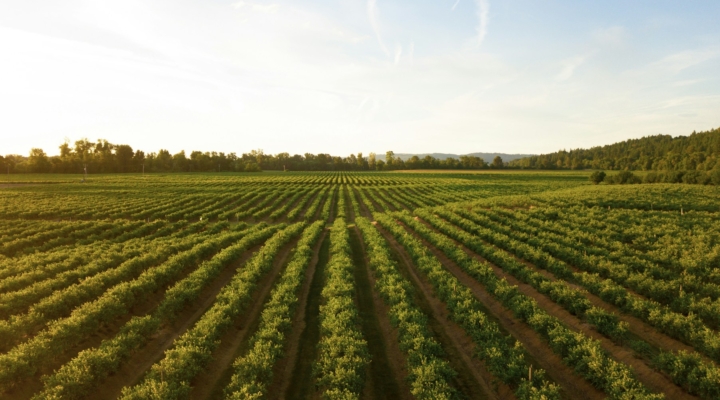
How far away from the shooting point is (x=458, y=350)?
15453 millimetres

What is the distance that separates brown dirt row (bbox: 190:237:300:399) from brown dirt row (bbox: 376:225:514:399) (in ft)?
28.6

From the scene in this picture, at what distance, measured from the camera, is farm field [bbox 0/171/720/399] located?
12.4 metres

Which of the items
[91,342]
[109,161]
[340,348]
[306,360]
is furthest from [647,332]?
[109,161]

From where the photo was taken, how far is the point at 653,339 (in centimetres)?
1600

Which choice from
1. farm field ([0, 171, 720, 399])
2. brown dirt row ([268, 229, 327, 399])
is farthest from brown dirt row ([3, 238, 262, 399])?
brown dirt row ([268, 229, 327, 399])

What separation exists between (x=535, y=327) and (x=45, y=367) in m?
19.5

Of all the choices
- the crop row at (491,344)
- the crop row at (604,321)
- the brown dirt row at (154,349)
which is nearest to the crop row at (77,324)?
the brown dirt row at (154,349)

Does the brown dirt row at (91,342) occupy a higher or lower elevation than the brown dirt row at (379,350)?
higher

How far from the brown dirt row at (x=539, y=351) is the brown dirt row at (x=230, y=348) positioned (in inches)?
483

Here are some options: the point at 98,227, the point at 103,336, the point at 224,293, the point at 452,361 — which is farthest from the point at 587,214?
the point at 98,227

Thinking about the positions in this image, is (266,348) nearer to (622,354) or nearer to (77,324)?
(77,324)

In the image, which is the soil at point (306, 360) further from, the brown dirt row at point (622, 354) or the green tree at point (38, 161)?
the green tree at point (38, 161)

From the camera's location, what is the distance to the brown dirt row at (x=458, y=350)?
1283 centimetres

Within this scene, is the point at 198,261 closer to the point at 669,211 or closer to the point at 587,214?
the point at 587,214
